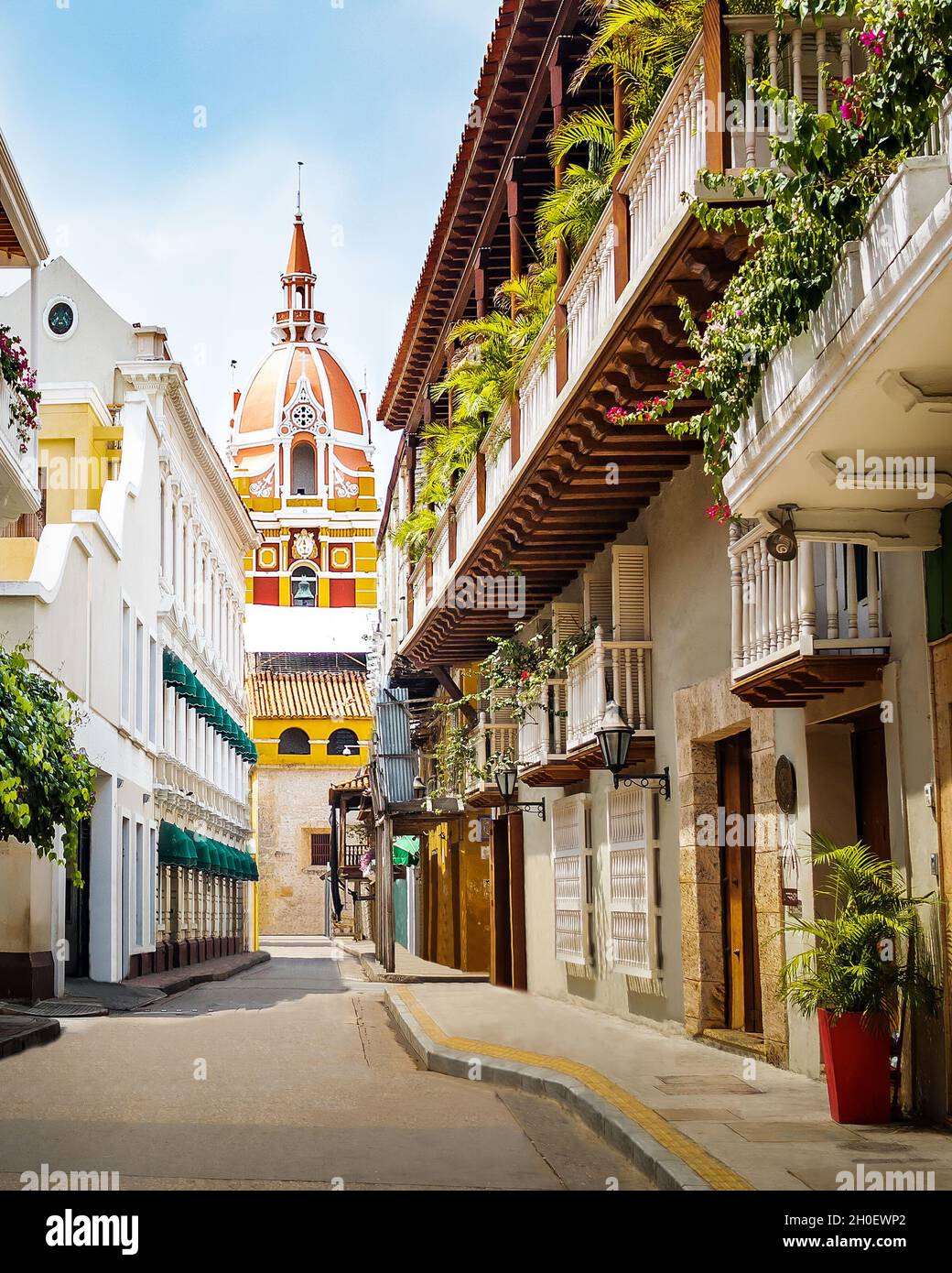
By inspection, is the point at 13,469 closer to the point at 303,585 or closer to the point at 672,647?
the point at 672,647

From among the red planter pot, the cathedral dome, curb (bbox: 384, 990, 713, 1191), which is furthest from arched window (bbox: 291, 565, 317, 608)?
the red planter pot

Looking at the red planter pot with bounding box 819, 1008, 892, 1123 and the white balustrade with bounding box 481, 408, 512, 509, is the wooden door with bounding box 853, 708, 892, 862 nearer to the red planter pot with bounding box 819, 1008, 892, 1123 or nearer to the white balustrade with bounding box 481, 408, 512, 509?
the red planter pot with bounding box 819, 1008, 892, 1123

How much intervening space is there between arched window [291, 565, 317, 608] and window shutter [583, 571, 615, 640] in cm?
5631

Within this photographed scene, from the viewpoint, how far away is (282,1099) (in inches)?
461

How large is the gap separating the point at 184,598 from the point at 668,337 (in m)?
30.4

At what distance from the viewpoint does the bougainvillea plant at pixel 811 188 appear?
7047mm

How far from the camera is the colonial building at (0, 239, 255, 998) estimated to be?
75.9 feet

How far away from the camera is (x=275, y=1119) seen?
10.7 m

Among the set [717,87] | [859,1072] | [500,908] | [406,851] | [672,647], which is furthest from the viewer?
[406,851]

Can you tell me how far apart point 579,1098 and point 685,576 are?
595 centimetres

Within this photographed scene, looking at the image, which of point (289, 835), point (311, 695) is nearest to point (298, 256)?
point (311, 695)

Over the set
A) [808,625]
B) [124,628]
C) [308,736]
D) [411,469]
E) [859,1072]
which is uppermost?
[411,469]

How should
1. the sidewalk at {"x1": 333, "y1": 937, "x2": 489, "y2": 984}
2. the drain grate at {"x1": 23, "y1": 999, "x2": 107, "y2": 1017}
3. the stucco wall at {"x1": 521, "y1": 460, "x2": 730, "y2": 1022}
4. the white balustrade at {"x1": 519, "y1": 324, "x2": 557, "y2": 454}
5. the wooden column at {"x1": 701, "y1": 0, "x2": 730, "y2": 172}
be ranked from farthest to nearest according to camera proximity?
the sidewalk at {"x1": 333, "y1": 937, "x2": 489, "y2": 984}
the drain grate at {"x1": 23, "y1": 999, "x2": 107, "y2": 1017}
the white balustrade at {"x1": 519, "y1": 324, "x2": 557, "y2": 454}
the stucco wall at {"x1": 521, "y1": 460, "x2": 730, "y2": 1022}
the wooden column at {"x1": 701, "y1": 0, "x2": 730, "y2": 172}
